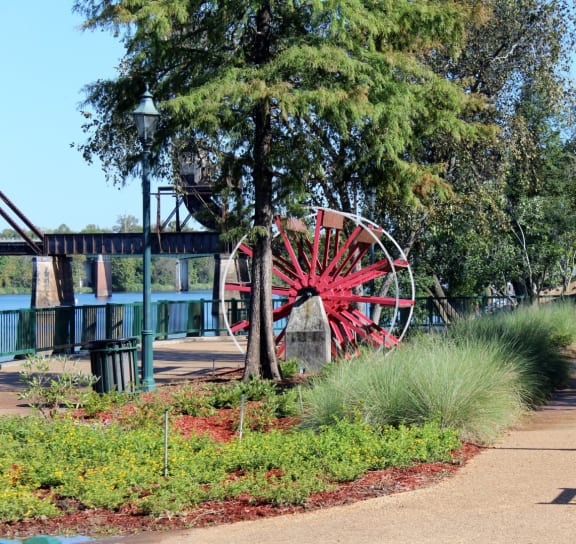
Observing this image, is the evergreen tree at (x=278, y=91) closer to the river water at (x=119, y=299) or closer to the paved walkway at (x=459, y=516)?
the paved walkway at (x=459, y=516)

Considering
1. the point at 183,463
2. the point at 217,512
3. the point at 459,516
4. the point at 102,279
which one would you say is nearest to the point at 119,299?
the point at 102,279

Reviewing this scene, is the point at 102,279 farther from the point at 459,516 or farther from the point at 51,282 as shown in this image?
the point at 459,516

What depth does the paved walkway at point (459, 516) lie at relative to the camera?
727 centimetres

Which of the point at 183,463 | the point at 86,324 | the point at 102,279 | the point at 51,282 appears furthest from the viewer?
the point at 102,279

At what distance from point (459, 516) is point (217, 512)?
84.1 inches

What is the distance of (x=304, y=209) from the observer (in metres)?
17.8

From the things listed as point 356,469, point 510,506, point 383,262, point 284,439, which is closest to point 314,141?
point 383,262

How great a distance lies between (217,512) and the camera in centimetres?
845

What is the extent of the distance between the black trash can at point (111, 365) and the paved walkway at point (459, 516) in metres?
7.14

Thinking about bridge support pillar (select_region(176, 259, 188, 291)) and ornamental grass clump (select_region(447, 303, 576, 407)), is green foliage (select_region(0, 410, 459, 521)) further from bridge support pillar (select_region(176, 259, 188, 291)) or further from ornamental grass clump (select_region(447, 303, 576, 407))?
bridge support pillar (select_region(176, 259, 188, 291))

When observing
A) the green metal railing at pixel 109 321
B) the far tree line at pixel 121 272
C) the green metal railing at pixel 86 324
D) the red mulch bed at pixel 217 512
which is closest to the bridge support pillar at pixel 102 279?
the far tree line at pixel 121 272

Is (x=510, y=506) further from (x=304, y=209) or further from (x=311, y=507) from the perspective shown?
(x=304, y=209)

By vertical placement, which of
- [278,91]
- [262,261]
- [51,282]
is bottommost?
[262,261]

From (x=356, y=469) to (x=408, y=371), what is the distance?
2.79 m
